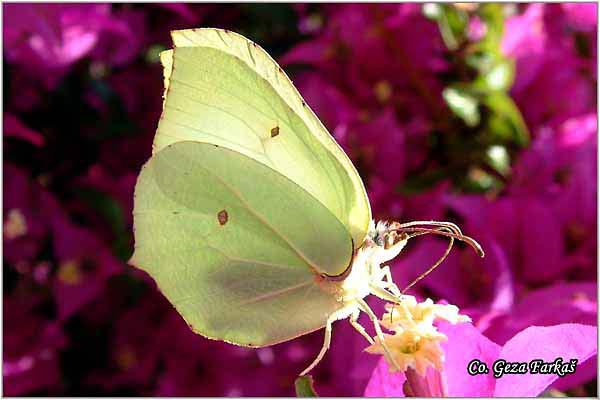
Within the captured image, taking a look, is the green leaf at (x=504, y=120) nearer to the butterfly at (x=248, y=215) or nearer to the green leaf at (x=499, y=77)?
the green leaf at (x=499, y=77)

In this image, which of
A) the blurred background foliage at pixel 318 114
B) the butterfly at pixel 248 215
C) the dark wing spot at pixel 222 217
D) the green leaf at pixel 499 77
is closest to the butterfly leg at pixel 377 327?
the butterfly at pixel 248 215

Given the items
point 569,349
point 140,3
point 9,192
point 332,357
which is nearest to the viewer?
point 569,349

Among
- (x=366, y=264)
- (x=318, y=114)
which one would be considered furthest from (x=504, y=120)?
(x=366, y=264)

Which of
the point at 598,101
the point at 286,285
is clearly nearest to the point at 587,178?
the point at 598,101

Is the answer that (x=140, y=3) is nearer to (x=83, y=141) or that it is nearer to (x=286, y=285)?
(x=83, y=141)

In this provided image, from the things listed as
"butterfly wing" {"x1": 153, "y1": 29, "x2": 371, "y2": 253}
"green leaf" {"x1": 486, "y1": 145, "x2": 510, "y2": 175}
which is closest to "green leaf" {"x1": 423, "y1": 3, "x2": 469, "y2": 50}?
"green leaf" {"x1": 486, "y1": 145, "x2": 510, "y2": 175}

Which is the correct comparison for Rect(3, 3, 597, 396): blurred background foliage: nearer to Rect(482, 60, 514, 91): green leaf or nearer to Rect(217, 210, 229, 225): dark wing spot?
Rect(482, 60, 514, 91): green leaf

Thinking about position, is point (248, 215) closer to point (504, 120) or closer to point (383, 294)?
point (383, 294)
